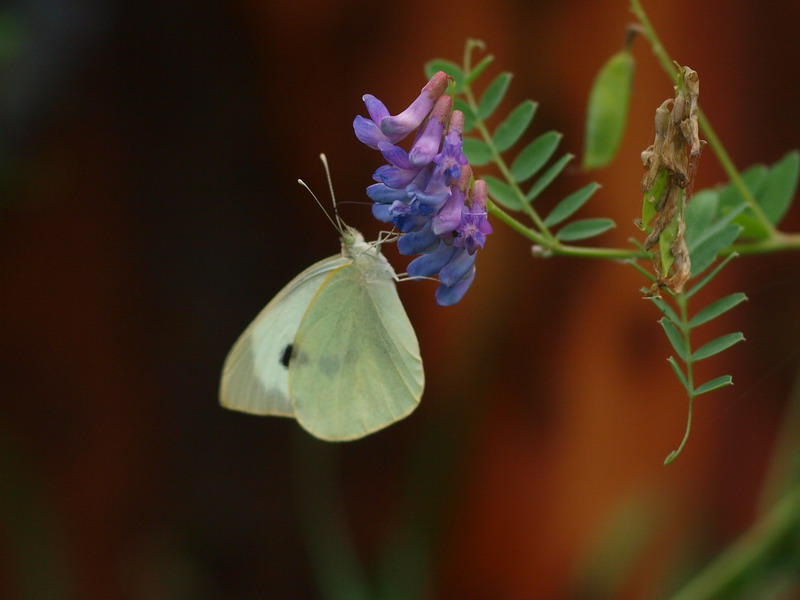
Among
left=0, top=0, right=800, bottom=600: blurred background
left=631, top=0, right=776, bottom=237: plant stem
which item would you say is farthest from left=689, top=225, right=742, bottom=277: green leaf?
left=0, top=0, right=800, bottom=600: blurred background

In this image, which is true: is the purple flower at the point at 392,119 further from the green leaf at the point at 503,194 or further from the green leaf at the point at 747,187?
the green leaf at the point at 747,187

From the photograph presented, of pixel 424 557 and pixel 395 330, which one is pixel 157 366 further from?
pixel 395 330

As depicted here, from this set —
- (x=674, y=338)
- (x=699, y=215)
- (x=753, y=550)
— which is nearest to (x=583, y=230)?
(x=699, y=215)

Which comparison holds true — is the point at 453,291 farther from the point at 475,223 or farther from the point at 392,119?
the point at 392,119

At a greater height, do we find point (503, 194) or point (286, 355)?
point (503, 194)

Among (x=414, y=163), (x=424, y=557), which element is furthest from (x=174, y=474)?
(x=414, y=163)

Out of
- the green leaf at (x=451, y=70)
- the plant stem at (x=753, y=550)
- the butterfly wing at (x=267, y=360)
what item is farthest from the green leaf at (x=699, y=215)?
the plant stem at (x=753, y=550)
